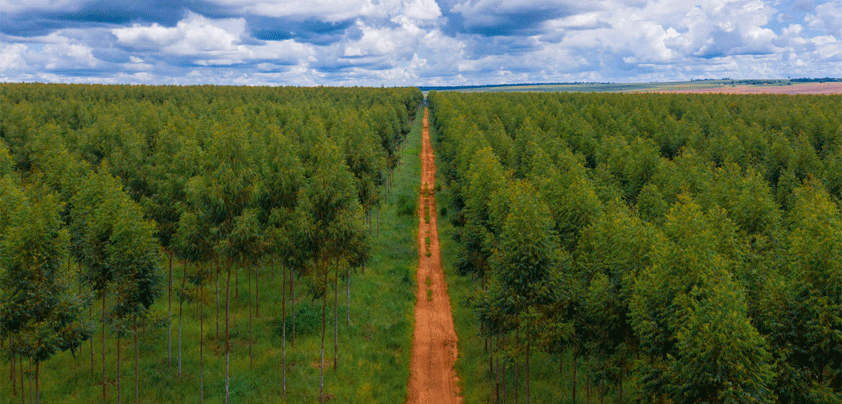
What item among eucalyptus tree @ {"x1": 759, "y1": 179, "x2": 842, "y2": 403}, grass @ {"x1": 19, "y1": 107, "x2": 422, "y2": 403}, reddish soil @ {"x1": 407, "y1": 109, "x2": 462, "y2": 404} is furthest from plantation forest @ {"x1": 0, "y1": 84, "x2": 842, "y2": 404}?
reddish soil @ {"x1": 407, "y1": 109, "x2": 462, "y2": 404}

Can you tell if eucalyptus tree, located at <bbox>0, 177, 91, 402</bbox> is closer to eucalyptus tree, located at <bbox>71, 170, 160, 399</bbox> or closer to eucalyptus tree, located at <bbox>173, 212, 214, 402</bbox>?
eucalyptus tree, located at <bbox>71, 170, 160, 399</bbox>

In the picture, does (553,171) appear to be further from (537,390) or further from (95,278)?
(95,278)

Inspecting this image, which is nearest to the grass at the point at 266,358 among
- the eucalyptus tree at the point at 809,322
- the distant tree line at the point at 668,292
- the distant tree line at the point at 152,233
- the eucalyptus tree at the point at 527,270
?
the distant tree line at the point at 152,233

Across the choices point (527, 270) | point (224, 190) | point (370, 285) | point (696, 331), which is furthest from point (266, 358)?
point (696, 331)

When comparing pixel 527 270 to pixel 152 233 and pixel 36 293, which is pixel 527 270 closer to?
pixel 152 233

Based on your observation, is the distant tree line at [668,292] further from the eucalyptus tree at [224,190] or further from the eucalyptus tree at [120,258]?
the eucalyptus tree at [120,258]
